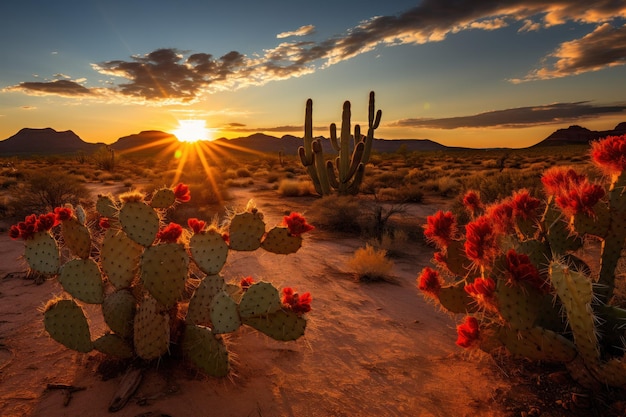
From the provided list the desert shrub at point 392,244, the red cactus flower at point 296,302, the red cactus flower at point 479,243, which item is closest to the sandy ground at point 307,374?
the red cactus flower at point 296,302

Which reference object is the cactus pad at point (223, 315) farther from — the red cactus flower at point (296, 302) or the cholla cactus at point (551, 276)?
the cholla cactus at point (551, 276)

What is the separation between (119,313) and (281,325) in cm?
150

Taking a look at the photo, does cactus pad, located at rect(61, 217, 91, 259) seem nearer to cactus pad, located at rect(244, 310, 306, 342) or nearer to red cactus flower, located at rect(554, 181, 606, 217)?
cactus pad, located at rect(244, 310, 306, 342)

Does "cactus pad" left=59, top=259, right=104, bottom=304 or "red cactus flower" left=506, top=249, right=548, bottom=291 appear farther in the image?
"cactus pad" left=59, top=259, right=104, bottom=304

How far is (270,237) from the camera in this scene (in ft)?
12.6

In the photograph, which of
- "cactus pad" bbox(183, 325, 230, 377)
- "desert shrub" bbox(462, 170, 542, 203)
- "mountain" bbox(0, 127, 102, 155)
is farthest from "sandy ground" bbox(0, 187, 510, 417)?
"mountain" bbox(0, 127, 102, 155)

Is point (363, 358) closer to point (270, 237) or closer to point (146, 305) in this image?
point (270, 237)

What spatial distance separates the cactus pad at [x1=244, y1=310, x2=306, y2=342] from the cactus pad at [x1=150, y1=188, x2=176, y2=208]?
4.82 ft

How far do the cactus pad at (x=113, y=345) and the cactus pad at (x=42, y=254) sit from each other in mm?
837

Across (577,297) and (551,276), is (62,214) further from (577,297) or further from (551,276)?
(577,297)

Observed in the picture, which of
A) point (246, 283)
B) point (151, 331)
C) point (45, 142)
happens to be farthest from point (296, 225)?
point (45, 142)

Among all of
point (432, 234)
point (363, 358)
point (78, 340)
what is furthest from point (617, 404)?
point (78, 340)

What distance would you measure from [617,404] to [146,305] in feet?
12.6

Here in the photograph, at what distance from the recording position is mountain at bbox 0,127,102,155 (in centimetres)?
16362
